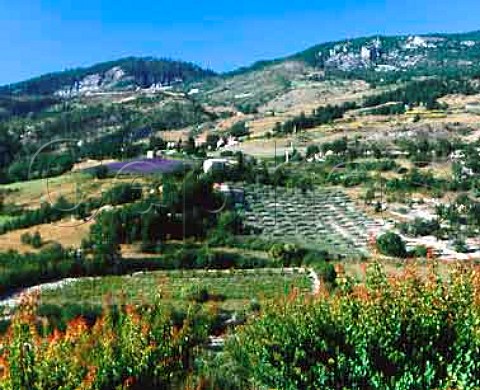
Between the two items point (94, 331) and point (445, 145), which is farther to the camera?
point (445, 145)

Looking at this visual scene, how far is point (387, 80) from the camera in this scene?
132m

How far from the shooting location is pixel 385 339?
29.8 feet

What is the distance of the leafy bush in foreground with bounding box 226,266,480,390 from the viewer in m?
8.83

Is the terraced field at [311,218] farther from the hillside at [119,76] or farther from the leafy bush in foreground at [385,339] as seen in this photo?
the hillside at [119,76]

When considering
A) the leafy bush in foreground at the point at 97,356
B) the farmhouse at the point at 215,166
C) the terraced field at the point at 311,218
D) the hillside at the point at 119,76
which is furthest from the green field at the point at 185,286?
the hillside at the point at 119,76

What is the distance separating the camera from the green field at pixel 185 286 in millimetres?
28531

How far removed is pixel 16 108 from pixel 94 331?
100363 millimetres

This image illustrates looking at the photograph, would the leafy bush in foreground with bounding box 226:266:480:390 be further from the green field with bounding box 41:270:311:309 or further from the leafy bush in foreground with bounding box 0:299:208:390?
the green field with bounding box 41:270:311:309

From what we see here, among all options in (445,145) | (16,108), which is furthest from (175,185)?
(16,108)

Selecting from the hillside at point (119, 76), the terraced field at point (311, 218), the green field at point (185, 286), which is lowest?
the green field at point (185, 286)

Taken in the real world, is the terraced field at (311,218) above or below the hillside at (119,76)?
below

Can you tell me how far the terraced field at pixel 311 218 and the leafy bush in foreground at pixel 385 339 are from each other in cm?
2380

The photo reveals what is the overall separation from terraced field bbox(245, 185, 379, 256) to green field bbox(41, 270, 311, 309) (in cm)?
406

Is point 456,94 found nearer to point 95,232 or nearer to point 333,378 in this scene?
point 95,232
